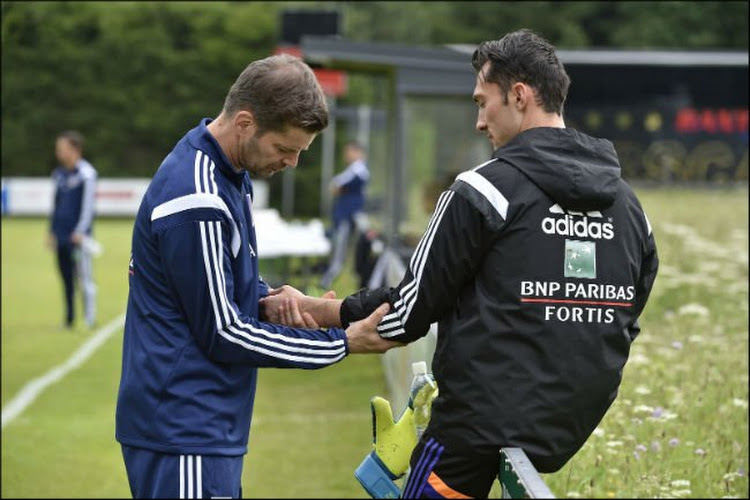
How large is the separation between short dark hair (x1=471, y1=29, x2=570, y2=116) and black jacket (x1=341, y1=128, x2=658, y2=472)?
10 centimetres

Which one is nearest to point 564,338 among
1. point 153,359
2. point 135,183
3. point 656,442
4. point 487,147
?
point 153,359

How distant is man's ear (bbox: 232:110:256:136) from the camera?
3.99 meters

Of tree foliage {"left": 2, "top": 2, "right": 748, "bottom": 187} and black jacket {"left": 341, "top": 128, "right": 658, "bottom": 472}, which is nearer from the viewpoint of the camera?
black jacket {"left": 341, "top": 128, "right": 658, "bottom": 472}

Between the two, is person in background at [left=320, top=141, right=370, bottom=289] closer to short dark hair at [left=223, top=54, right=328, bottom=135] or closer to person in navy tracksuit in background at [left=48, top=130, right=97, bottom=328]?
person in navy tracksuit in background at [left=48, top=130, right=97, bottom=328]

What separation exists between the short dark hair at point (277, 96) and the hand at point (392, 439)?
0.91 meters

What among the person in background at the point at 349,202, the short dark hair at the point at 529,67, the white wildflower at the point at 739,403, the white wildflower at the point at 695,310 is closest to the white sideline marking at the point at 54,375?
the white wildflower at the point at 695,310

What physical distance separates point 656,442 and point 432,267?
10.4ft

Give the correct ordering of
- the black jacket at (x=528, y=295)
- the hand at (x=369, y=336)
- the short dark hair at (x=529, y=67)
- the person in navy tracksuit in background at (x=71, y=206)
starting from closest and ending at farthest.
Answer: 1. the black jacket at (x=528, y=295)
2. the short dark hair at (x=529, y=67)
3. the hand at (x=369, y=336)
4. the person in navy tracksuit in background at (x=71, y=206)

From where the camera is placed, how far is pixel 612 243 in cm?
389

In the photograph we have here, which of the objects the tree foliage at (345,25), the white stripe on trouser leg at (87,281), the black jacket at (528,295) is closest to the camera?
the black jacket at (528,295)

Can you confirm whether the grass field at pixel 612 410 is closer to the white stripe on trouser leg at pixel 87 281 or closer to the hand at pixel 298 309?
the white stripe on trouser leg at pixel 87 281

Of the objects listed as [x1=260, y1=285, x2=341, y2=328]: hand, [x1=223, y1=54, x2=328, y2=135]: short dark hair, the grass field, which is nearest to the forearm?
[x1=260, y1=285, x2=341, y2=328]: hand

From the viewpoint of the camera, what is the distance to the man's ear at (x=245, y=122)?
3.99 meters

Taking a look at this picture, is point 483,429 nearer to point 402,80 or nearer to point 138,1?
point 138,1
